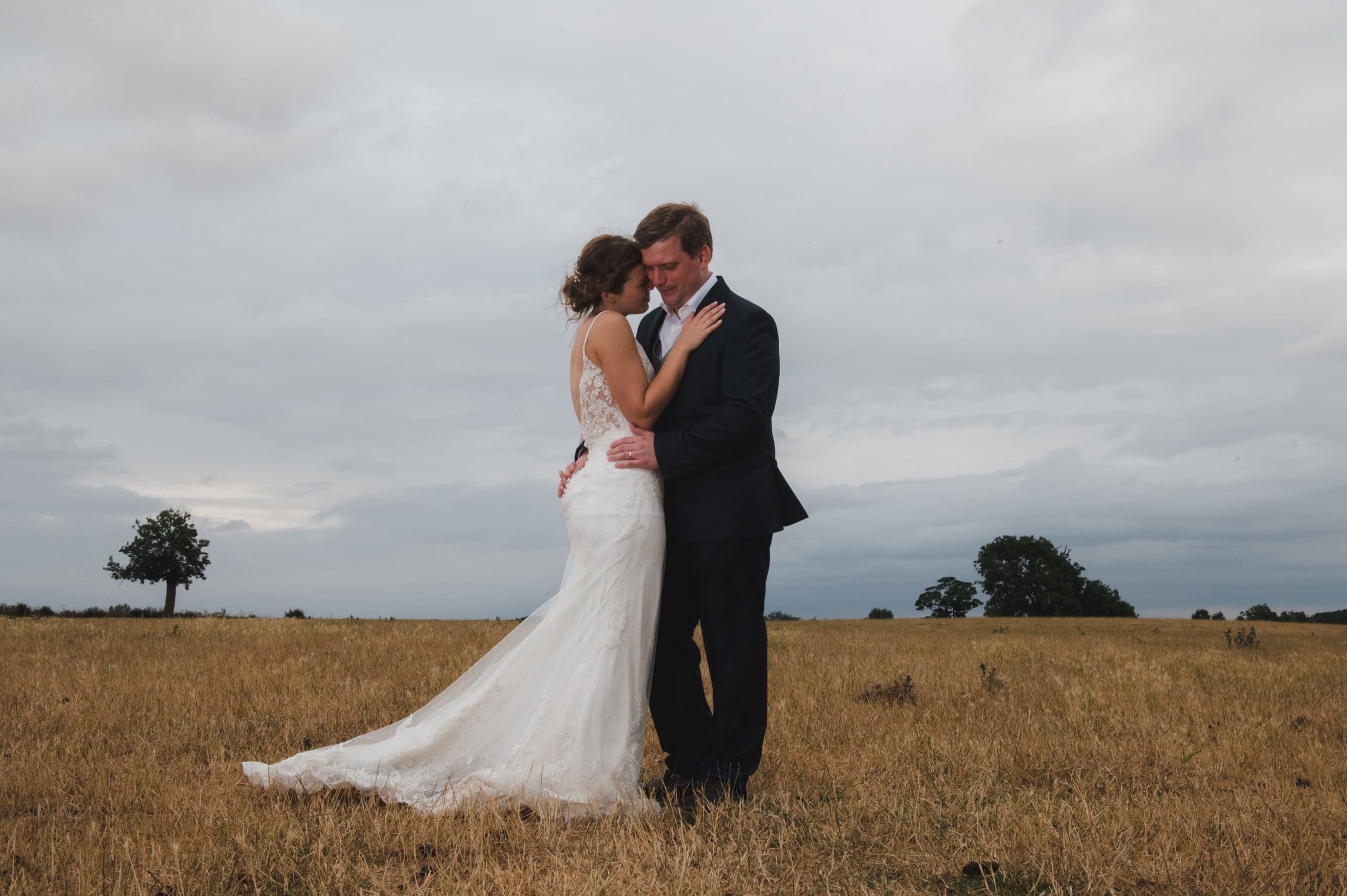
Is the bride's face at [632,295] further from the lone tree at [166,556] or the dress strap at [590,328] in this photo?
the lone tree at [166,556]

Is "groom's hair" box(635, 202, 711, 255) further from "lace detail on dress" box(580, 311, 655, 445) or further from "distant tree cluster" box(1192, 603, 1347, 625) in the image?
"distant tree cluster" box(1192, 603, 1347, 625)

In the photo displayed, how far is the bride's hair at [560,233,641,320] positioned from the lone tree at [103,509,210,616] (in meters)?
56.8

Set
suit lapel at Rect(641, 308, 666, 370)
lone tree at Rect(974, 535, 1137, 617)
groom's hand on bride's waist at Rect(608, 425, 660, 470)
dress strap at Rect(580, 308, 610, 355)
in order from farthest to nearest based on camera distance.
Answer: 1. lone tree at Rect(974, 535, 1137, 617)
2. suit lapel at Rect(641, 308, 666, 370)
3. dress strap at Rect(580, 308, 610, 355)
4. groom's hand on bride's waist at Rect(608, 425, 660, 470)

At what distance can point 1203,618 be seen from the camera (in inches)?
1404

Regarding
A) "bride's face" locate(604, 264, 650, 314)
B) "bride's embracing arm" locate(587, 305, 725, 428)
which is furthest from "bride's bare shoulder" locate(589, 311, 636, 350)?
"bride's face" locate(604, 264, 650, 314)

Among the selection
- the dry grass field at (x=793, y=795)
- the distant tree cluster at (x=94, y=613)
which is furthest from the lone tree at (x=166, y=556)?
the dry grass field at (x=793, y=795)

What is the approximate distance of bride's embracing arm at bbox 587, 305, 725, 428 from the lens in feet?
17.4

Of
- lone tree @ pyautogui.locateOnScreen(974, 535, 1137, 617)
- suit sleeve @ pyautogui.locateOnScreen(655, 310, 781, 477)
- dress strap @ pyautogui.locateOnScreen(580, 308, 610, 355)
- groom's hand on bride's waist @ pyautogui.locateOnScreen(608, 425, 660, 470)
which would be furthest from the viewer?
lone tree @ pyautogui.locateOnScreen(974, 535, 1137, 617)

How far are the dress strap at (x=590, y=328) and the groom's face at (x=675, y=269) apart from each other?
1.15 ft

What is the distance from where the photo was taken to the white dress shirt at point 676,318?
552cm

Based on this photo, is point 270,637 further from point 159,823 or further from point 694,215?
point 694,215

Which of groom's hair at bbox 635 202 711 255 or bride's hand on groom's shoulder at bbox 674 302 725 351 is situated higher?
groom's hair at bbox 635 202 711 255

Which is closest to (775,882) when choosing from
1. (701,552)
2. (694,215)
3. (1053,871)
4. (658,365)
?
(1053,871)

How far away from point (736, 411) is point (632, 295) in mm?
1066
